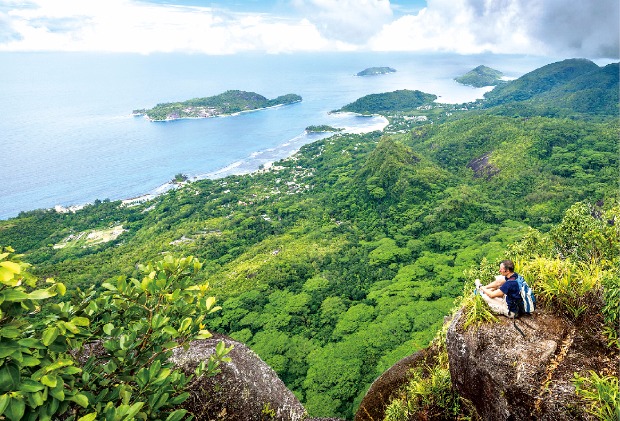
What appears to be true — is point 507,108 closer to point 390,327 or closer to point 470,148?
point 470,148

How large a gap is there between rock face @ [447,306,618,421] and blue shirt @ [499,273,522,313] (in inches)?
12.0

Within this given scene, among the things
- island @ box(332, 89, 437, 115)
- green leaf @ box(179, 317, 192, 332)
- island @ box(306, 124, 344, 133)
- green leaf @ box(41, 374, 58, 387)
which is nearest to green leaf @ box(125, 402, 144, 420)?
green leaf @ box(41, 374, 58, 387)

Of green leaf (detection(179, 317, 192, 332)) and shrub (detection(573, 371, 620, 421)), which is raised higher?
green leaf (detection(179, 317, 192, 332))

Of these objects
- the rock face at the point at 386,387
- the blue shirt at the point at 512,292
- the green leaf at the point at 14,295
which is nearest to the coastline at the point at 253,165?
the rock face at the point at 386,387

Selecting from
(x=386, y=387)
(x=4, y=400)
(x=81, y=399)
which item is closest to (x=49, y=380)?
(x=4, y=400)

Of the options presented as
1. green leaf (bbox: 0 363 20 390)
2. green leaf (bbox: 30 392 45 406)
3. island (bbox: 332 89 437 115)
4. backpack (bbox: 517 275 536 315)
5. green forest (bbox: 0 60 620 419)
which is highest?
island (bbox: 332 89 437 115)

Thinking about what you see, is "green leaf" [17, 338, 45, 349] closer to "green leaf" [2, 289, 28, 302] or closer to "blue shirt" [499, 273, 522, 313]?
"green leaf" [2, 289, 28, 302]

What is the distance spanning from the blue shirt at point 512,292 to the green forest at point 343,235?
5524mm

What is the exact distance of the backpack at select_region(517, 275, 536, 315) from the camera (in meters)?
6.39

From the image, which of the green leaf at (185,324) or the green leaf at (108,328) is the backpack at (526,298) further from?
the green leaf at (108,328)

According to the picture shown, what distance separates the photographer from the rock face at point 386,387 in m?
8.92

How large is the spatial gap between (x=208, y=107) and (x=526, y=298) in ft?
545

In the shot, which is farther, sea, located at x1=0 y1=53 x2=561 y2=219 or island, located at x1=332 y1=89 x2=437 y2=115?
island, located at x1=332 y1=89 x2=437 y2=115

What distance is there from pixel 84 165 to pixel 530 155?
107 m
